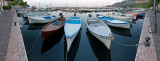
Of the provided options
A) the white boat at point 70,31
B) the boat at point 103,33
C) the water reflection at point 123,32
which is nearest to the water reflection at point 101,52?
the boat at point 103,33

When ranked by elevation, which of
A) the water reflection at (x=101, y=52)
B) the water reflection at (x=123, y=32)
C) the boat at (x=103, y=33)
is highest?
the boat at (x=103, y=33)

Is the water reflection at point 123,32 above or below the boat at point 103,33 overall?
below

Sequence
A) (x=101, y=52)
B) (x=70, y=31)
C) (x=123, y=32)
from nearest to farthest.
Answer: (x=101, y=52), (x=70, y=31), (x=123, y=32)

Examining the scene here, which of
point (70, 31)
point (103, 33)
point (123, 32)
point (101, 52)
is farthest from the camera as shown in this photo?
point (123, 32)

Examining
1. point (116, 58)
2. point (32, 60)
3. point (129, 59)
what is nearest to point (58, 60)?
point (32, 60)

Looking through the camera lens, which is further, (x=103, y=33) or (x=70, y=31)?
(x=70, y=31)

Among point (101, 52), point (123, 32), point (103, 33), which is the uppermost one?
point (103, 33)

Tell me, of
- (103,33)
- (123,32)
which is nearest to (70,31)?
(103,33)

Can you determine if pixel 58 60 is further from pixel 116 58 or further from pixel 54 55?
pixel 116 58

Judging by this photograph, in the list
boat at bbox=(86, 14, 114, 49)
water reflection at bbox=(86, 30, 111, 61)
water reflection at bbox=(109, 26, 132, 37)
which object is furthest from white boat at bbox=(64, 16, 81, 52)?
water reflection at bbox=(109, 26, 132, 37)

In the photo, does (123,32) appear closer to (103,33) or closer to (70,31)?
(103,33)

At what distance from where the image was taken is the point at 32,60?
8.57m

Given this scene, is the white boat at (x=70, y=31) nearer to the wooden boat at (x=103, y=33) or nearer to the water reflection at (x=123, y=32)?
the wooden boat at (x=103, y=33)

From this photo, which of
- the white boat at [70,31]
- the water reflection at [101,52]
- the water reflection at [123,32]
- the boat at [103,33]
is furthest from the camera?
the water reflection at [123,32]
